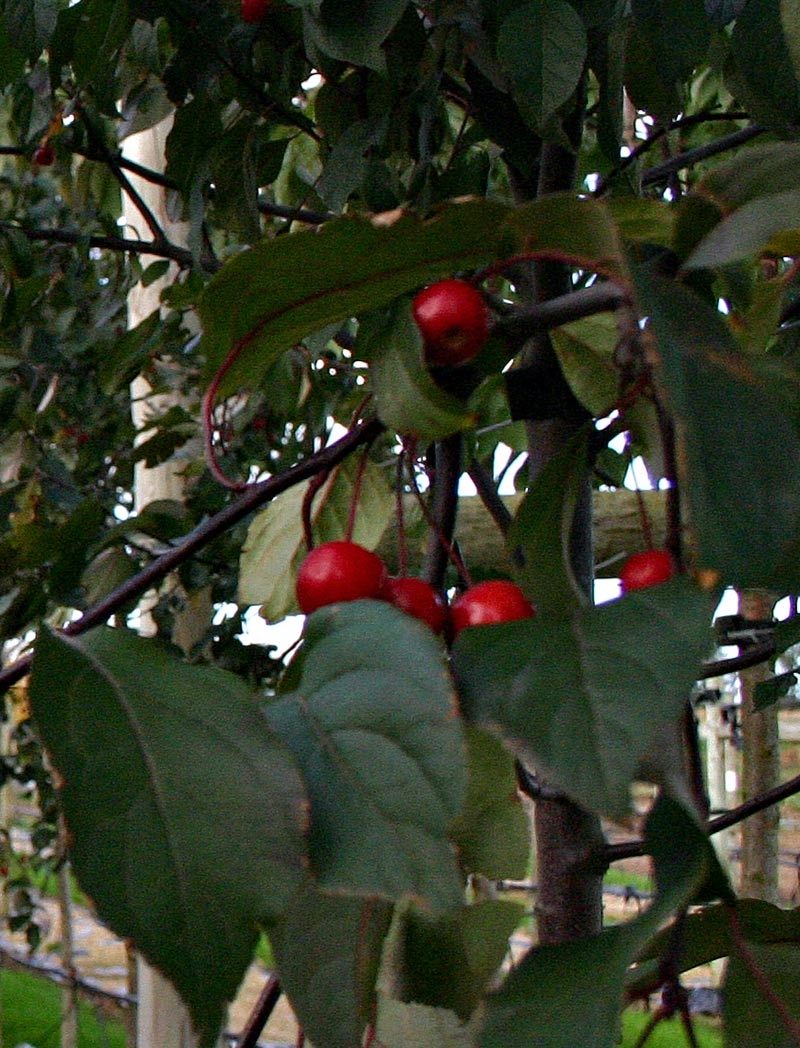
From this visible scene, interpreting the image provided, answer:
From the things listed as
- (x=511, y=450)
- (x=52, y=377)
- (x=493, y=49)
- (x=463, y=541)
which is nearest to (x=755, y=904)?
(x=493, y=49)

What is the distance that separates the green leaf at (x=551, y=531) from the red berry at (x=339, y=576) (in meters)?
0.04

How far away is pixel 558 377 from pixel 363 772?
217mm

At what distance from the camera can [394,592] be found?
1.03ft

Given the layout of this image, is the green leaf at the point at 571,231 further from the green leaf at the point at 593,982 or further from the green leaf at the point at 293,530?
the green leaf at the point at 293,530

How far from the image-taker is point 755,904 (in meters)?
0.30

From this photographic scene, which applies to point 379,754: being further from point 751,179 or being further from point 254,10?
point 254,10

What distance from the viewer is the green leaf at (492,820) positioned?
1.11 feet

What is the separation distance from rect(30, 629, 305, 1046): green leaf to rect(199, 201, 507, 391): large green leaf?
3.9 inches

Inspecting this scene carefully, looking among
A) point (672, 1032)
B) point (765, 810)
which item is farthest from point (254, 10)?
point (672, 1032)

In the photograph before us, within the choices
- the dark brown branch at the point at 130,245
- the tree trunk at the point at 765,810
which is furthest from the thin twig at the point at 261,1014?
the tree trunk at the point at 765,810

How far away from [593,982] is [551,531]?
121 mm

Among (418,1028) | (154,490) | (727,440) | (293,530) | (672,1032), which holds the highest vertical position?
(154,490)

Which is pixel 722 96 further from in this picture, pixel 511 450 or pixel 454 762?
pixel 454 762

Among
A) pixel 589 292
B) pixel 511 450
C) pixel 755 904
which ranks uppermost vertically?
pixel 511 450
